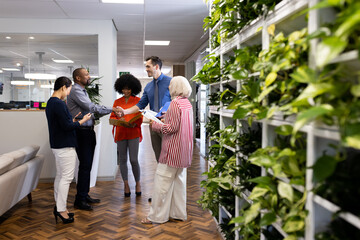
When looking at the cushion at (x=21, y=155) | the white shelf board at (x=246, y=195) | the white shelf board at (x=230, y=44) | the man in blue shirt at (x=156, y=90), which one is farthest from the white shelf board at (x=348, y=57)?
the cushion at (x=21, y=155)

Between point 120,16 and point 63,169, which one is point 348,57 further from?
point 120,16

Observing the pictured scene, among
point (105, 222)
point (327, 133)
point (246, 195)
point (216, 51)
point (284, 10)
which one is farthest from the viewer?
point (105, 222)

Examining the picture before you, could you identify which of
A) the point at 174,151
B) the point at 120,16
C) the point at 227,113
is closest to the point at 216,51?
the point at 227,113

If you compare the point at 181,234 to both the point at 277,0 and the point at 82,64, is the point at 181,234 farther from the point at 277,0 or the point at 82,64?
the point at 82,64

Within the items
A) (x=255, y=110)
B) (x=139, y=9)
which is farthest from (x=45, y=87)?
(x=255, y=110)

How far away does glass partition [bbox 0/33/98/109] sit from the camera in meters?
5.69

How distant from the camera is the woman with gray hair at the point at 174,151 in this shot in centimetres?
323

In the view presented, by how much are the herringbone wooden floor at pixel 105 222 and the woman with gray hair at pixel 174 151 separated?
208 millimetres

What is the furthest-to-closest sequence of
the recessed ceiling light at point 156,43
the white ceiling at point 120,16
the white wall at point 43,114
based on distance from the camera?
the recessed ceiling light at point 156,43 → the white wall at point 43,114 → the white ceiling at point 120,16

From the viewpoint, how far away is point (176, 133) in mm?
3254

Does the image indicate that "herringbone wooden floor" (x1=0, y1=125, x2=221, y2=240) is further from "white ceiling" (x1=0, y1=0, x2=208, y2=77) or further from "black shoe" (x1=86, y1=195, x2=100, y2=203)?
"white ceiling" (x1=0, y1=0, x2=208, y2=77)

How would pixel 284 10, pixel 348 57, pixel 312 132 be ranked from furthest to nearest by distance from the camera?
Answer: pixel 284 10, pixel 312 132, pixel 348 57

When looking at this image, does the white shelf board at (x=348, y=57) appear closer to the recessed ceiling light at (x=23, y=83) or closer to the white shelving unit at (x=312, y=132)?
the white shelving unit at (x=312, y=132)

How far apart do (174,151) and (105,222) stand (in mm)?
1145
